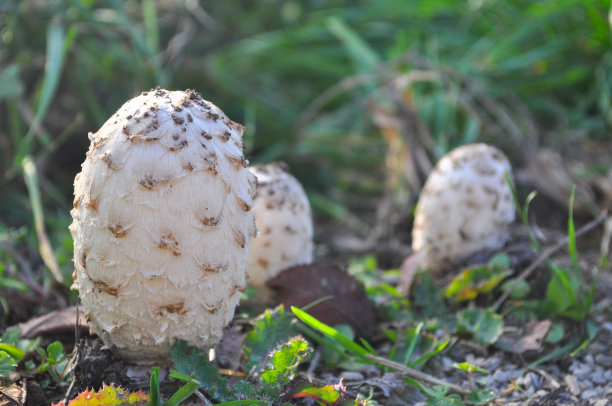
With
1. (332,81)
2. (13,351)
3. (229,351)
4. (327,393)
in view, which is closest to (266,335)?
(229,351)

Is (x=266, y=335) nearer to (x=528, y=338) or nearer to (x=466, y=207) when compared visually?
(x=528, y=338)

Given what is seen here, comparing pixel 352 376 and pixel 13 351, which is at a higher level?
pixel 13 351

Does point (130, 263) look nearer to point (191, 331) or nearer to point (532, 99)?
point (191, 331)

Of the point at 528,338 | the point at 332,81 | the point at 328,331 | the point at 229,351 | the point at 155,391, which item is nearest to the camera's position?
the point at 155,391

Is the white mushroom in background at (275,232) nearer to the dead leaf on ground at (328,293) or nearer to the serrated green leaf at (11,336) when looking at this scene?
the dead leaf on ground at (328,293)

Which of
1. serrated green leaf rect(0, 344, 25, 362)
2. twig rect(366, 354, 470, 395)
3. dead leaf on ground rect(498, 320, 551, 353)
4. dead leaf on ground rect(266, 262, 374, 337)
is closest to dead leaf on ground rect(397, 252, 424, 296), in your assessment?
dead leaf on ground rect(266, 262, 374, 337)

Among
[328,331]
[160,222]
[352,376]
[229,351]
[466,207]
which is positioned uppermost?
[160,222]

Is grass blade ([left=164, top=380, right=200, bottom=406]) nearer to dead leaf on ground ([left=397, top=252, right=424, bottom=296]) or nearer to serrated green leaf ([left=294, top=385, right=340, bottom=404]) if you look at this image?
serrated green leaf ([left=294, top=385, right=340, bottom=404])
